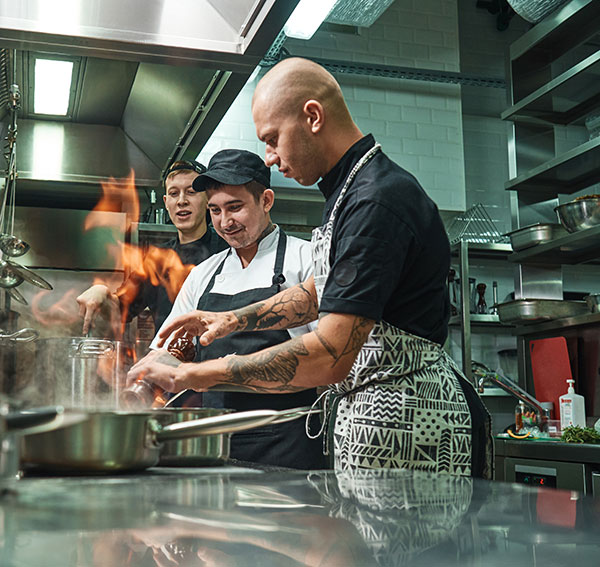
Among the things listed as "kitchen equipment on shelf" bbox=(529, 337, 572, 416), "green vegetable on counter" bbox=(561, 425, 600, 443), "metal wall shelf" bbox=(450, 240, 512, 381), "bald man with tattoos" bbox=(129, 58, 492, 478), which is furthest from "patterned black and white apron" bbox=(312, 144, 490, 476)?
"metal wall shelf" bbox=(450, 240, 512, 381)

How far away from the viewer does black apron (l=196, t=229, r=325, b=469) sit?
1.91 metres

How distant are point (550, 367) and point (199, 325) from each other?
2409 mm

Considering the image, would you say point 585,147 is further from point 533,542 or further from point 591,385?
point 533,542

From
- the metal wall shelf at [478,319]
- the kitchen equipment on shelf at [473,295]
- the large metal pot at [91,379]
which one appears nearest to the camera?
the large metal pot at [91,379]

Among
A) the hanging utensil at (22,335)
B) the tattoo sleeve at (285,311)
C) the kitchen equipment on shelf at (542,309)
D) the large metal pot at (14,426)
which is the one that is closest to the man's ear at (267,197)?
the tattoo sleeve at (285,311)

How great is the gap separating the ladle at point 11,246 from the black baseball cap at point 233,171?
1.05m

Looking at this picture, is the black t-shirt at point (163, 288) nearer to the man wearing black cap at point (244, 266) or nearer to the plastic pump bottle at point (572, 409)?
the man wearing black cap at point (244, 266)

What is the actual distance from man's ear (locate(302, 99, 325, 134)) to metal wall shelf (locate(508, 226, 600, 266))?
1.92 m

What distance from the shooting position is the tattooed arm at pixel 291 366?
1260 mm

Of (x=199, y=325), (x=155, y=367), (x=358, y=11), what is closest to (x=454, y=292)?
(x=358, y=11)

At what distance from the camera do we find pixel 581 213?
314 centimetres

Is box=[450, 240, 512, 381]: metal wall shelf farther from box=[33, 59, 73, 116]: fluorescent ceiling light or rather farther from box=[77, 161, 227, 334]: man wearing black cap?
box=[33, 59, 73, 116]: fluorescent ceiling light

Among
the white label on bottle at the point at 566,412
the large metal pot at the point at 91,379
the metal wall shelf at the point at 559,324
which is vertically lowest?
the white label on bottle at the point at 566,412

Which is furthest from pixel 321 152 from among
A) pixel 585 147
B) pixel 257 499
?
pixel 585 147
